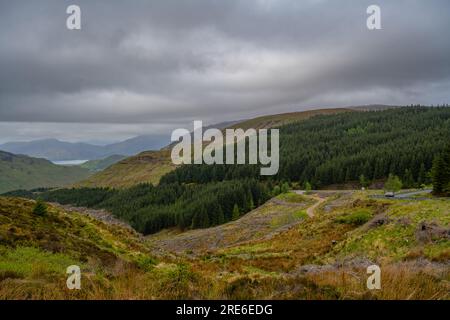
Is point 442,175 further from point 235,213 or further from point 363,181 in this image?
point 363,181

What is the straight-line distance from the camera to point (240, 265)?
24234 millimetres

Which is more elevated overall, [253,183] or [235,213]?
[253,183]

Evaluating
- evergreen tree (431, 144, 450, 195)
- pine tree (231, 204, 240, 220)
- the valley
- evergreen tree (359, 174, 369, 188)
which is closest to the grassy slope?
the valley

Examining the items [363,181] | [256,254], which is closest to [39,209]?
[256,254]

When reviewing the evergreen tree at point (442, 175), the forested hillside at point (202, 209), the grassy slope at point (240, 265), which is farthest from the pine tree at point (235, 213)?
the evergreen tree at point (442, 175)

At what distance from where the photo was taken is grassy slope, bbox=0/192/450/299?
7645 mm

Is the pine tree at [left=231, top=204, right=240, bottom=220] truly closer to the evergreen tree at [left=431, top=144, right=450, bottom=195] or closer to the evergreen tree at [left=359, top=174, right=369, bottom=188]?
the evergreen tree at [left=359, top=174, right=369, bottom=188]
